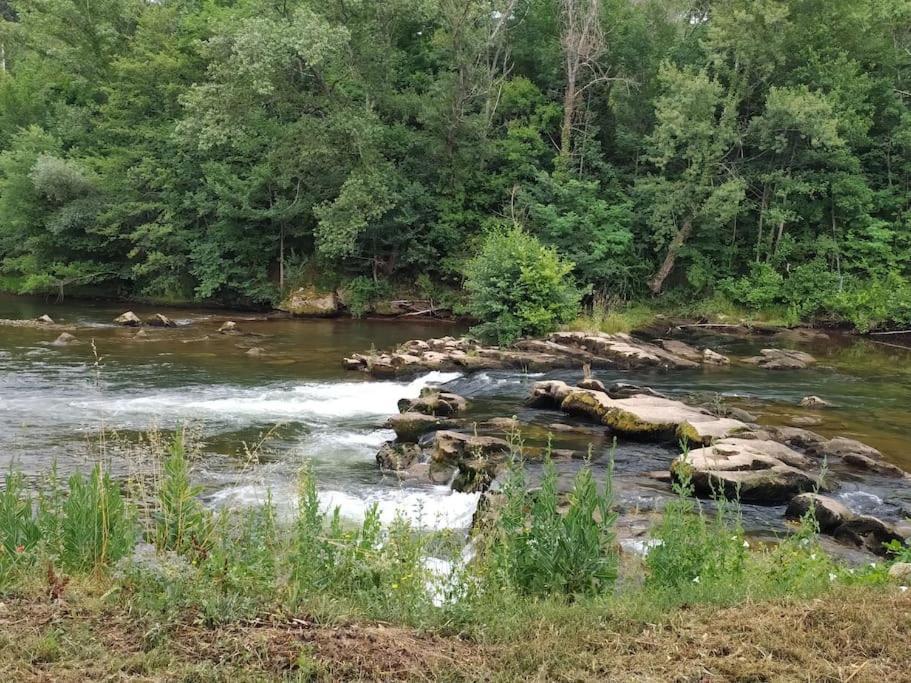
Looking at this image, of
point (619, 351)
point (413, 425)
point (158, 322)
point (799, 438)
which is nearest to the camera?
point (799, 438)

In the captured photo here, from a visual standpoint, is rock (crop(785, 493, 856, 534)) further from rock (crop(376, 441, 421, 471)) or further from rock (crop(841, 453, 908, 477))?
rock (crop(376, 441, 421, 471))

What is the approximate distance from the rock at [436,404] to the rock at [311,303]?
622 inches

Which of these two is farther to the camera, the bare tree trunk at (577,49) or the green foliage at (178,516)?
the bare tree trunk at (577,49)

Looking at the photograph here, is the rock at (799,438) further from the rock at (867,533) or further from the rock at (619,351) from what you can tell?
the rock at (619,351)

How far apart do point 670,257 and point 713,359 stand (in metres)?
9.31

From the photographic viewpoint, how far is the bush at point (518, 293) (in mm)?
21875

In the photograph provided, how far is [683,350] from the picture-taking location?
21594mm

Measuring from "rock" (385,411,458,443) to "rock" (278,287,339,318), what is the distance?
17.4 m

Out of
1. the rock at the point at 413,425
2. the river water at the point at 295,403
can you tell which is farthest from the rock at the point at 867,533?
the rock at the point at 413,425

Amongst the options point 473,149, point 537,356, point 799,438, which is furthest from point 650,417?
point 473,149

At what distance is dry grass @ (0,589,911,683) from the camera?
3742 mm

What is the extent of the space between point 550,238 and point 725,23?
9.60m

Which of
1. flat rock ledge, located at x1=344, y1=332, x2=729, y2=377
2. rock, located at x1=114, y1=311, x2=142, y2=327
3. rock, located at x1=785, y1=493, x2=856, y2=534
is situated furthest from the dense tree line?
rock, located at x1=785, y1=493, x2=856, y2=534

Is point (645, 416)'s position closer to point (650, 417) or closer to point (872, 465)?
point (650, 417)
